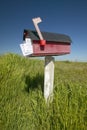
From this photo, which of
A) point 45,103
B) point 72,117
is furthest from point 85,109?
point 45,103

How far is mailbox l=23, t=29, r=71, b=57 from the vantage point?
3111mm

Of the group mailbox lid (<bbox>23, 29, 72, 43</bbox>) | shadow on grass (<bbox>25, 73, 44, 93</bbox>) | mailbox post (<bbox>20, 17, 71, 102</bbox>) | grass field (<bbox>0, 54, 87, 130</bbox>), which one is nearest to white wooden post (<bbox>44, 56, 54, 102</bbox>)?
mailbox post (<bbox>20, 17, 71, 102</bbox>)

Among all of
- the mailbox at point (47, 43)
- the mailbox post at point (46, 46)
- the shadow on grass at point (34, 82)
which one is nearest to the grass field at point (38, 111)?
the mailbox post at point (46, 46)

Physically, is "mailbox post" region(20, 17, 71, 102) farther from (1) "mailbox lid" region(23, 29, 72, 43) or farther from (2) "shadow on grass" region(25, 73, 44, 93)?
(2) "shadow on grass" region(25, 73, 44, 93)

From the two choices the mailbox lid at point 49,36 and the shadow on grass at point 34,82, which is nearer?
the mailbox lid at point 49,36

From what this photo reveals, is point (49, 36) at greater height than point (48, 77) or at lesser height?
greater

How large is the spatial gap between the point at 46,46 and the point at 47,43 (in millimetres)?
69

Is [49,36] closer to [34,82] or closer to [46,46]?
[46,46]

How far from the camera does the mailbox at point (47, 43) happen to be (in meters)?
3.11

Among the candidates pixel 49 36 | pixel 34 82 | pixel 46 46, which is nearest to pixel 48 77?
pixel 46 46

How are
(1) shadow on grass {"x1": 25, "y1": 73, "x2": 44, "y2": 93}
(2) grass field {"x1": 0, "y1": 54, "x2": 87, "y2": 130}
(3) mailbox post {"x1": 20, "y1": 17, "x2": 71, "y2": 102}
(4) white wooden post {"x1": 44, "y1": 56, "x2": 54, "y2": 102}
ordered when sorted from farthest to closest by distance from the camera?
A: 1. (1) shadow on grass {"x1": 25, "y1": 73, "x2": 44, "y2": 93}
2. (4) white wooden post {"x1": 44, "y1": 56, "x2": 54, "y2": 102}
3. (3) mailbox post {"x1": 20, "y1": 17, "x2": 71, "y2": 102}
4. (2) grass field {"x1": 0, "y1": 54, "x2": 87, "y2": 130}

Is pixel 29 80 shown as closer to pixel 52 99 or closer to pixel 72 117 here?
pixel 52 99

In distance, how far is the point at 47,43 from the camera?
10.9 feet

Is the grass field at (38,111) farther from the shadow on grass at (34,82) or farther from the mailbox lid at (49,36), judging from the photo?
the mailbox lid at (49,36)
